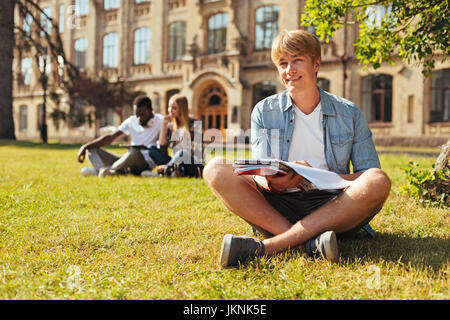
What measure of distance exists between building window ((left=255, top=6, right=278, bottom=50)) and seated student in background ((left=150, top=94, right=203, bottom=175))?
17.1 m

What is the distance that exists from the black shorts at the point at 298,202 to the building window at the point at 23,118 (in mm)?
35276

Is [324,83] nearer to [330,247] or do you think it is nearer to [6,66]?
[6,66]

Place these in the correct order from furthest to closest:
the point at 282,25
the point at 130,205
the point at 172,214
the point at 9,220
Answer: the point at 282,25
the point at 130,205
the point at 172,214
the point at 9,220

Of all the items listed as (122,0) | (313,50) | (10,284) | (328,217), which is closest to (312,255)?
(328,217)

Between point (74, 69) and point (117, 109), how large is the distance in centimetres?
406

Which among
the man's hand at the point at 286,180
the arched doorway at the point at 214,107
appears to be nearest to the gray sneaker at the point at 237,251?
the man's hand at the point at 286,180

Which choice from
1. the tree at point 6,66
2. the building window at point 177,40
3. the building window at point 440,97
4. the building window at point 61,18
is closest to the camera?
the tree at point 6,66

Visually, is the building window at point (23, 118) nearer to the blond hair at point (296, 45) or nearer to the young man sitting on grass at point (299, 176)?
the young man sitting on grass at point (299, 176)

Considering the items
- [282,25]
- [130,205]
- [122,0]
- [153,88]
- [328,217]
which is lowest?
[130,205]

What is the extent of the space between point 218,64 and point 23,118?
19561 millimetres

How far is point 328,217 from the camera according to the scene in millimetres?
2547

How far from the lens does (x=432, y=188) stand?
4.39 m

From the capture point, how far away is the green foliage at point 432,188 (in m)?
4.27

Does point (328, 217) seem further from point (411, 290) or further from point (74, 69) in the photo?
point (74, 69)
